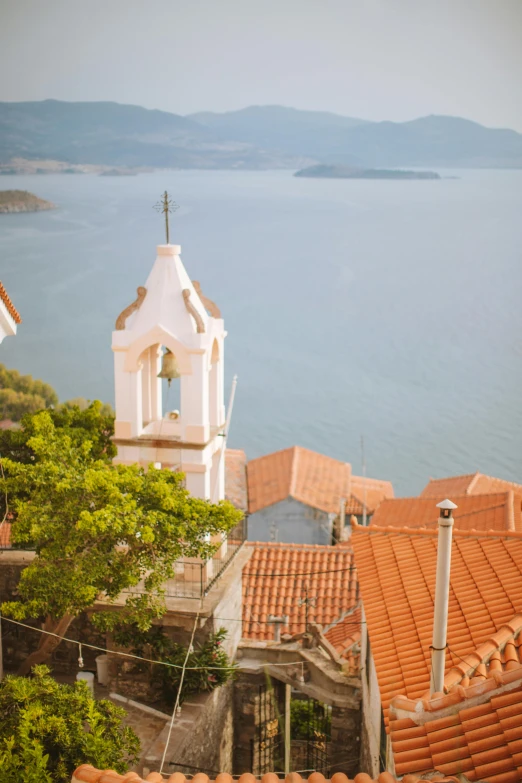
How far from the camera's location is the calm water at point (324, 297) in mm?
51719

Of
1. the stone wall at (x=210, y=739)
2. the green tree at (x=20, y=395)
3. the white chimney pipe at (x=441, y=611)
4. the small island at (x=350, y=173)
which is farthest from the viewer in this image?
the small island at (x=350, y=173)

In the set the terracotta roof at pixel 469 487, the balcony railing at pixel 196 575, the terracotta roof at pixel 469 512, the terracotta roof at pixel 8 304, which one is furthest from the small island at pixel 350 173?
the terracotta roof at pixel 8 304

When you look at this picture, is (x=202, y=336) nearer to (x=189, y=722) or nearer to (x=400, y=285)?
(x=189, y=722)

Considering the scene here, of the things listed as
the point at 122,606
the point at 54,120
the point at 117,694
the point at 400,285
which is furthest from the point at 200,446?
the point at 400,285

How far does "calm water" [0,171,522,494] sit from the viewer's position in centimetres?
5172

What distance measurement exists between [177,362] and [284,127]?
5236 centimetres

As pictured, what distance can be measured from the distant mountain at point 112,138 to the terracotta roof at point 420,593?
44332mm

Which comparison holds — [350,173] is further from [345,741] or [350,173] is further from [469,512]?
[345,741]

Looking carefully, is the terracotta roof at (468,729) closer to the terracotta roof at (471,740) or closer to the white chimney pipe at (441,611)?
the terracotta roof at (471,740)

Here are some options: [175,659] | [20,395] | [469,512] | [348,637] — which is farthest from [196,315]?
[20,395]

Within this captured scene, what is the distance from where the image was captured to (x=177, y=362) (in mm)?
13047

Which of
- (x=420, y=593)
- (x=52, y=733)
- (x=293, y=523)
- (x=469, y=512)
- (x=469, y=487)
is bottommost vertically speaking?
(x=293, y=523)

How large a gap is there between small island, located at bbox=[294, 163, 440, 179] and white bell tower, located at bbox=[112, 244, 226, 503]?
182 ft

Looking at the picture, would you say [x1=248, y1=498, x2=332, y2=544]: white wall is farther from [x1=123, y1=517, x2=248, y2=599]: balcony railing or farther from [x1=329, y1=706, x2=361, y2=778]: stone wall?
[x1=329, y1=706, x2=361, y2=778]: stone wall
